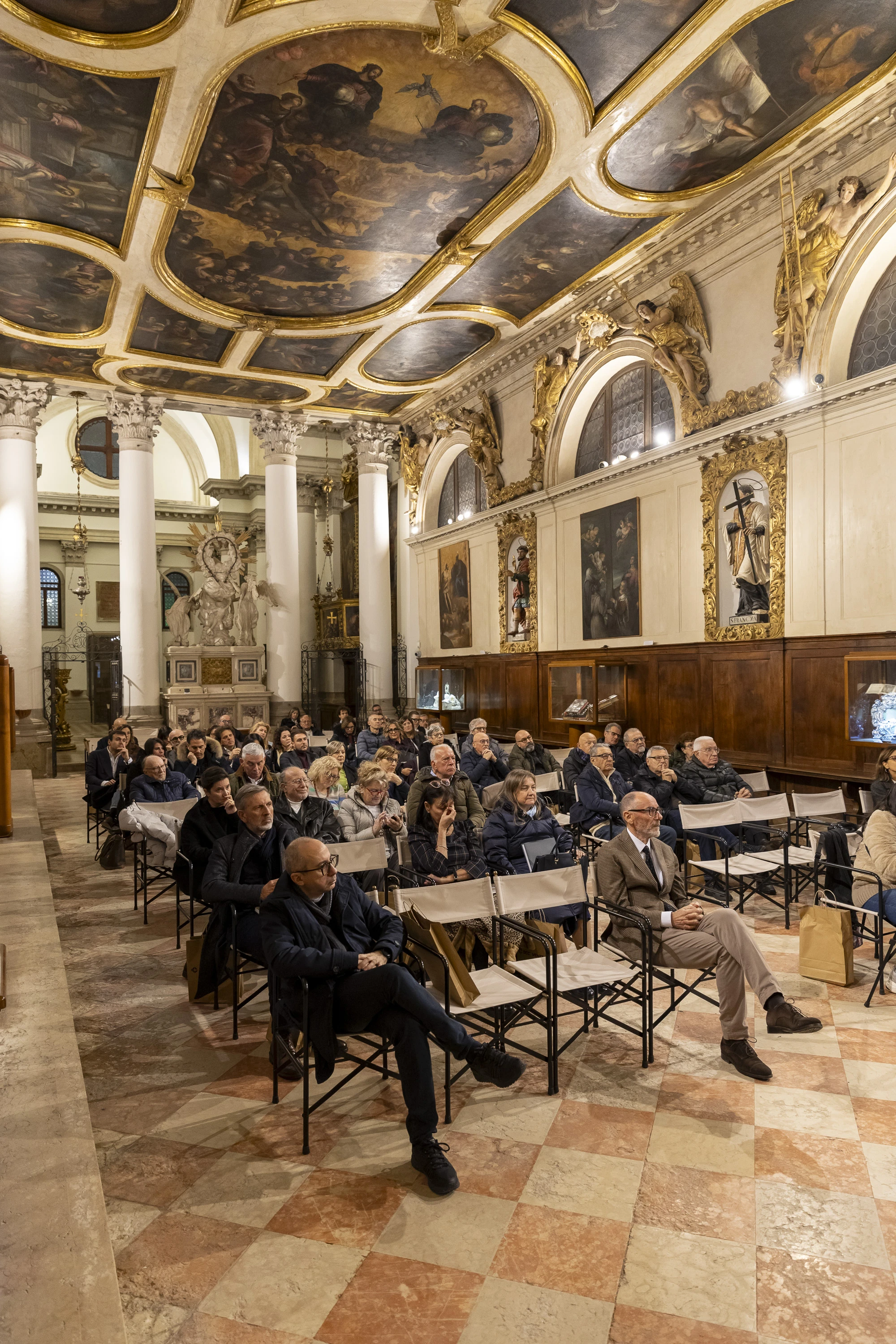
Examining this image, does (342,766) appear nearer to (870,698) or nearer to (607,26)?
(870,698)

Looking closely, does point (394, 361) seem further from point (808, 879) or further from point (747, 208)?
point (808, 879)

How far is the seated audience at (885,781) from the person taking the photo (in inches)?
Answer: 213

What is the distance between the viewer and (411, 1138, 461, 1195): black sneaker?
2.98 metres

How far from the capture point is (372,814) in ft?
18.9

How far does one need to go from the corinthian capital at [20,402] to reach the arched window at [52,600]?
10.2 m

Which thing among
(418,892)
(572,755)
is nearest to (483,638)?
(572,755)

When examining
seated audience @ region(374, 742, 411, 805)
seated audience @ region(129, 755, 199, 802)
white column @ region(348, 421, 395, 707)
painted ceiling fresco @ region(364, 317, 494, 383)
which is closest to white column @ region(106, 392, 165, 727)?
white column @ region(348, 421, 395, 707)

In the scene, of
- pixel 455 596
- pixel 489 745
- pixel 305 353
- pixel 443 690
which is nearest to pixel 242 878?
pixel 489 745

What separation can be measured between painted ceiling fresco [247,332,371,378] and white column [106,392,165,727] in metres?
3.22

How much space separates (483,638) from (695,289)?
7866 millimetres

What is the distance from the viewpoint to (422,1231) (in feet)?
9.14

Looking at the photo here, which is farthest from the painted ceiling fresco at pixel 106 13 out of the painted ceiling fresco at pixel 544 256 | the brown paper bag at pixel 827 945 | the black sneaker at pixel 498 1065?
the brown paper bag at pixel 827 945

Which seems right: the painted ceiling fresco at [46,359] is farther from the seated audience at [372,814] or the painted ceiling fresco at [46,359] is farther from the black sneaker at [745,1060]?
the black sneaker at [745,1060]

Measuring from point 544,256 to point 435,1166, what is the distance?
12253 mm
